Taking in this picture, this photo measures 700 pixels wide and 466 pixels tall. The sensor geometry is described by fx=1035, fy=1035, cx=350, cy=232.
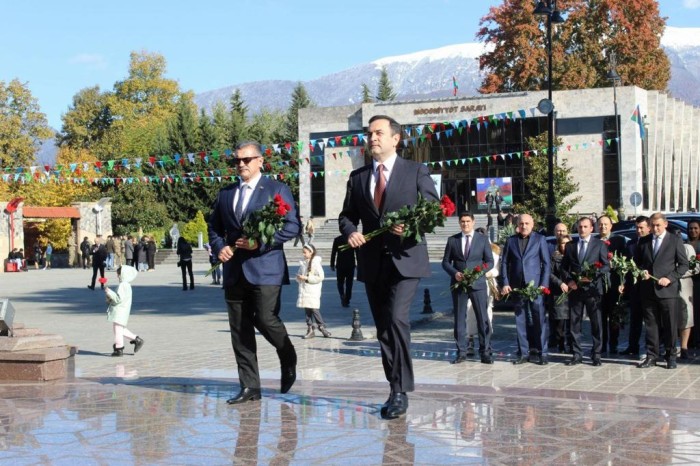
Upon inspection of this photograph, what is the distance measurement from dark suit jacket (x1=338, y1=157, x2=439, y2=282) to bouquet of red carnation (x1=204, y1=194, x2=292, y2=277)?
0.45 metres

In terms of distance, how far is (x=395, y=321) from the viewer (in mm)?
7234

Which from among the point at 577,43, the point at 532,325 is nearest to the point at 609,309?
the point at 532,325

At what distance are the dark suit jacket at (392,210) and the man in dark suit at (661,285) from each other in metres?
4.61

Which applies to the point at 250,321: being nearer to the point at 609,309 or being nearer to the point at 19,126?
the point at 609,309

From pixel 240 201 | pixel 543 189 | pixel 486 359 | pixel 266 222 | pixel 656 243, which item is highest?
pixel 543 189

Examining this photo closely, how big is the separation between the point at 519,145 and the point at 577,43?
678cm

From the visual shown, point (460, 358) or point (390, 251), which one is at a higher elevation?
point (390, 251)

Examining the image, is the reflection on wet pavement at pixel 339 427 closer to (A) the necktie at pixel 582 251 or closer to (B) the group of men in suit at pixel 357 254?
(B) the group of men in suit at pixel 357 254

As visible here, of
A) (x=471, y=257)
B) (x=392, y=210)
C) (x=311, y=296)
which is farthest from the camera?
(x=311, y=296)

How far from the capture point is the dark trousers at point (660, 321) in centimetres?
1110

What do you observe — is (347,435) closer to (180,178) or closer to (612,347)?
(612,347)

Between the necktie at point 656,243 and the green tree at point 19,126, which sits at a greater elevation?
the green tree at point 19,126

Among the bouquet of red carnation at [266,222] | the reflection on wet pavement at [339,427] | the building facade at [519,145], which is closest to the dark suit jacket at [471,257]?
the reflection on wet pavement at [339,427]

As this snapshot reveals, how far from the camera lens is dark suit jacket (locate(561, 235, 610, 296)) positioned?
11.7 m
